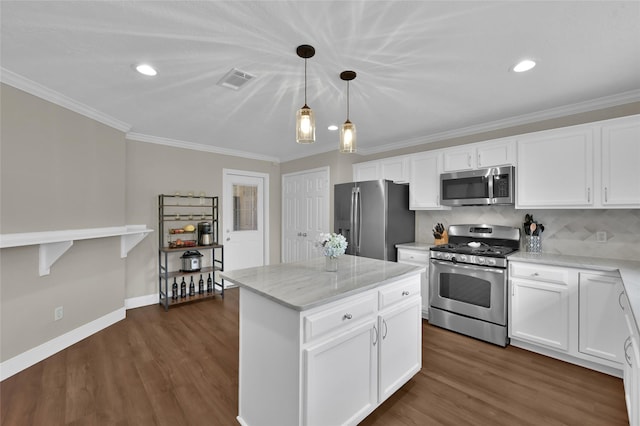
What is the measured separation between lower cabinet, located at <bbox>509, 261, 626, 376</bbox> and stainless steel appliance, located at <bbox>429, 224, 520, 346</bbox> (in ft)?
0.42

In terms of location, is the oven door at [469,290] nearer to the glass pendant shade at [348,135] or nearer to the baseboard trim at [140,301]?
the glass pendant shade at [348,135]

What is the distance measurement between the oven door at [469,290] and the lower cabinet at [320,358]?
1439 mm

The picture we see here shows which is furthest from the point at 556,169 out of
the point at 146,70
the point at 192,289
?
the point at 192,289

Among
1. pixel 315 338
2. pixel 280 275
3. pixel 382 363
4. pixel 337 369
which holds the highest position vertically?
pixel 280 275

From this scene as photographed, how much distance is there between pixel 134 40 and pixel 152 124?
1.93m

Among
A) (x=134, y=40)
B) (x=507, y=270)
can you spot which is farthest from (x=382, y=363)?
(x=134, y=40)

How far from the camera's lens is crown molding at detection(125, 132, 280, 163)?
391cm

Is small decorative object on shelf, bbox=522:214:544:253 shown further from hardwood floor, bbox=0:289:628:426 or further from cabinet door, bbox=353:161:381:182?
cabinet door, bbox=353:161:381:182

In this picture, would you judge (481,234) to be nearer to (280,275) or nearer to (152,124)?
(280,275)

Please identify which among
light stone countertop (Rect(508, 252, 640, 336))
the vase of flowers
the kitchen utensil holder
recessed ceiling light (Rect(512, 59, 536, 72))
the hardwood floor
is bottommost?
the hardwood floor

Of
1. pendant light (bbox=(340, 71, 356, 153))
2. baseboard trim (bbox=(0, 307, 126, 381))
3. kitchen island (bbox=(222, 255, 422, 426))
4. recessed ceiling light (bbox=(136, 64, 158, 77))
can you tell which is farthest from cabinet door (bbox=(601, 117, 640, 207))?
baseboard trim (bbox=(0, 307, 126, 381))

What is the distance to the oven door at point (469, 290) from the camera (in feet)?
9.40

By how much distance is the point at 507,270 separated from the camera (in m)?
2.85

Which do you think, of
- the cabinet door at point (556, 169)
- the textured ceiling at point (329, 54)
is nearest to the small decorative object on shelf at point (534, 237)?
the cabinet door at point (556, 169)
